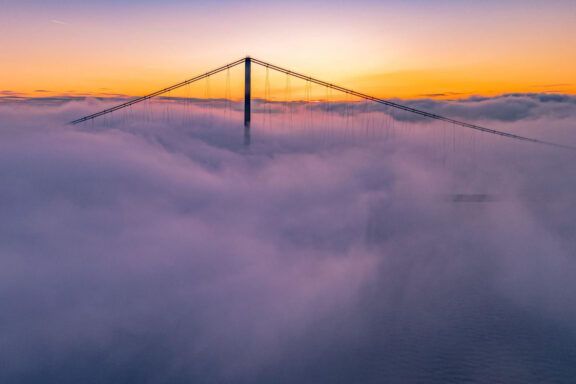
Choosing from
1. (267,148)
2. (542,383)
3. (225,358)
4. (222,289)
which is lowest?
(222,289)

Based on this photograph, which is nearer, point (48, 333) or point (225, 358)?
point (225, 358)

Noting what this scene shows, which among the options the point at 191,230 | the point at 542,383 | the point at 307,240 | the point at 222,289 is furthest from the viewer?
the point at 191,230

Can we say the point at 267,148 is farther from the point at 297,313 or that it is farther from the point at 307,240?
the point at 297,313

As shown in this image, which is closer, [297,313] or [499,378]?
[499,378]

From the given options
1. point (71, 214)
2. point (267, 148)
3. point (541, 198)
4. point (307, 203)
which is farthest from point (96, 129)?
point (541, 198)

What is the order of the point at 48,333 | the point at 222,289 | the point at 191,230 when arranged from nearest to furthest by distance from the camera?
the point at 48,333, the point at 222,289, the point at 191,230

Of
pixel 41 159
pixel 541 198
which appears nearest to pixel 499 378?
pixel 541 198

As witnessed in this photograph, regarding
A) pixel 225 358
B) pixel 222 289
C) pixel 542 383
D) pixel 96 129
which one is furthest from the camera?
pixel 96 129

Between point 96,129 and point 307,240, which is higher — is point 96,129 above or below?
above

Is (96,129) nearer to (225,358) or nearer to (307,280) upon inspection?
(307,280)
